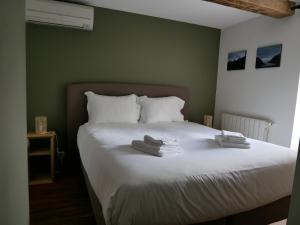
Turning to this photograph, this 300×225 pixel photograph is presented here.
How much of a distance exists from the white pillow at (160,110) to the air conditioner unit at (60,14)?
130 cm

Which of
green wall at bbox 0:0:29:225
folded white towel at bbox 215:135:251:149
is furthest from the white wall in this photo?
green wall at bbox 0:0:29:225

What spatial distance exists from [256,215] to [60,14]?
9.74 feet

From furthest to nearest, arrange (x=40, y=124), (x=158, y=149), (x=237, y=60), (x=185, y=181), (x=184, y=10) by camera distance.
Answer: (x=237, y=60)
(x=184, y=10)
(x=40, y=124)
(x=158, y=149)
(x=185, y=181)

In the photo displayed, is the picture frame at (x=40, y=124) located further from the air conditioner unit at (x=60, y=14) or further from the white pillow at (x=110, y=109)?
the air conditioner unit at (x=60, y=14)

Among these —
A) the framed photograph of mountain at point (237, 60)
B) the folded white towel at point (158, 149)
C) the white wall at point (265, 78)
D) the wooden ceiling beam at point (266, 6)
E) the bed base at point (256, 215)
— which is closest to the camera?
the bed base at point (256, 215)

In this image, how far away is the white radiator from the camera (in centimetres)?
301

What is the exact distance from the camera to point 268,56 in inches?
119

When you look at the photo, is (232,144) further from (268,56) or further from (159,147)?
(268,56)

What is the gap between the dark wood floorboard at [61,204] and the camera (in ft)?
6.15

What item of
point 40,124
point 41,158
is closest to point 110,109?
point 40,124

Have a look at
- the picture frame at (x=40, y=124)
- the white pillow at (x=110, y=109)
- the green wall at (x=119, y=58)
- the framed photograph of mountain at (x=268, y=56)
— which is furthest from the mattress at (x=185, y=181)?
the framed photograph of mountain at (x=268, y=56)

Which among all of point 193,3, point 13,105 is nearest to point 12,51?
point 13,105

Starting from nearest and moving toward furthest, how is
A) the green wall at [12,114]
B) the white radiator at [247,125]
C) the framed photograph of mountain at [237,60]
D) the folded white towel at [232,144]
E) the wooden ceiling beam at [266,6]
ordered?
the green wall at [12,114]
the folded white towel at [232,144]
the wooden ceiling beam at [266,6]
the white radiator at [247,125]
the framed photograph of mountain at [237,60]

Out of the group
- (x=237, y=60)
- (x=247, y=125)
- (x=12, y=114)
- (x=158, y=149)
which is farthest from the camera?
(x=237, y=60)
